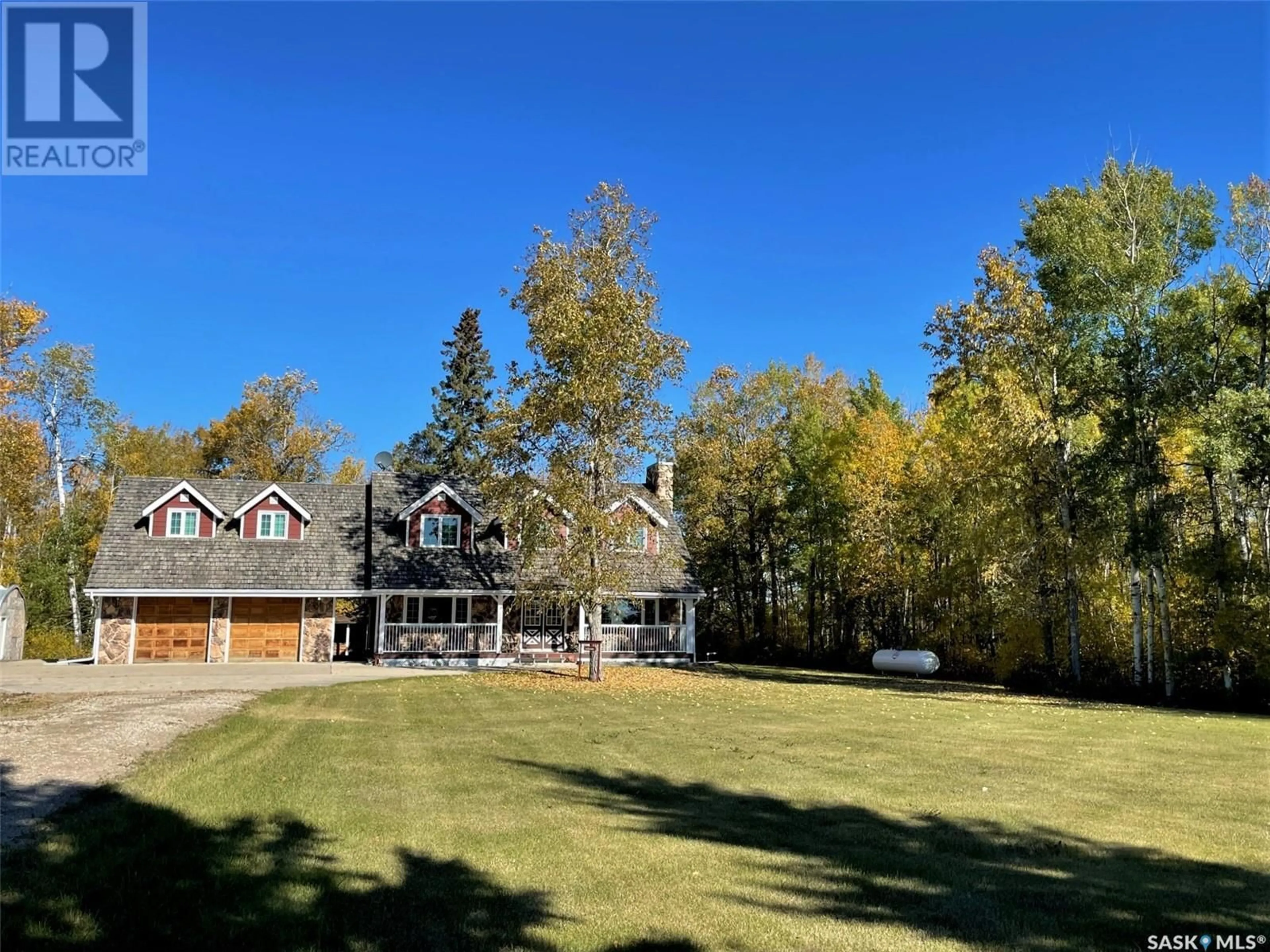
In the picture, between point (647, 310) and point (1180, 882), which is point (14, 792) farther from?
point (647, 310)

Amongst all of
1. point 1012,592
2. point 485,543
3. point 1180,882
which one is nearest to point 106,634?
point 485,543

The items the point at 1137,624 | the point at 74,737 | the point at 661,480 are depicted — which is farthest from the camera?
the point at 661,480

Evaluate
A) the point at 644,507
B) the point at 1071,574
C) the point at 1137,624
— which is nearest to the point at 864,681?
the point at 1071,574

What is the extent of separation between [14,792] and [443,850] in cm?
440

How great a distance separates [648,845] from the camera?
21.1 ft

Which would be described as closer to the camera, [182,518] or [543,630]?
[182,518]

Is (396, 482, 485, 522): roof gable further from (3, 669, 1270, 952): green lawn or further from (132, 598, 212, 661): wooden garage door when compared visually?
(3, 669, 1270, 952): green lawn

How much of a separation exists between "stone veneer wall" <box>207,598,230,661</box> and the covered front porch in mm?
4891

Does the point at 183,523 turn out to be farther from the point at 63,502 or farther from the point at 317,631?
the point at 63,502

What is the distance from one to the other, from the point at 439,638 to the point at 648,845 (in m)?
24.3

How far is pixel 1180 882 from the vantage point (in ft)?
18.7

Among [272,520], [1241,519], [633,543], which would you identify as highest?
[272,520]

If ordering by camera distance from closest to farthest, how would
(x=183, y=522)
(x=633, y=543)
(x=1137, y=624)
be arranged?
1. (x=1137, y=624)
2. (x=633, y=543)
3. (x=183, y=522)

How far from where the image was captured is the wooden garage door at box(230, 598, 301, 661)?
95.9 feet
